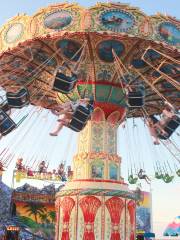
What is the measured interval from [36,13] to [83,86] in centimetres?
368

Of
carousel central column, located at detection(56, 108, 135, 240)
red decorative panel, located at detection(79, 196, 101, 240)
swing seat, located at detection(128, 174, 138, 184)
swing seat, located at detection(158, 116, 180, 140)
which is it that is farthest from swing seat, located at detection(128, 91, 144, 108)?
swing seat, located at detection(128, 174, 138, 184)

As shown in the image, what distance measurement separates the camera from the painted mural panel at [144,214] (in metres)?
44.4

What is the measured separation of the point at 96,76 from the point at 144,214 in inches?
1212

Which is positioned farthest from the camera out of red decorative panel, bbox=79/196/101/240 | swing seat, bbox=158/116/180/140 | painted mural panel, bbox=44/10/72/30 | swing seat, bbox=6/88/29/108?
red decorative panel, bbox=79/196/101/240

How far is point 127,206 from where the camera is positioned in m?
16.6

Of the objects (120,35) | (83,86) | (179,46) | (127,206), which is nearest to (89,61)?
(83,86)

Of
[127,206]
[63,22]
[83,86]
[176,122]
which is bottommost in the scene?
→ [127,206]

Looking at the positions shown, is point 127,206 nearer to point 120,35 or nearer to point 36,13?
point 120,35

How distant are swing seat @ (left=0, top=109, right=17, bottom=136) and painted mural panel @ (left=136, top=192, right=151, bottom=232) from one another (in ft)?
103

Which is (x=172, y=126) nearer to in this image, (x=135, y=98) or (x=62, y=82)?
(x=135, y=98)

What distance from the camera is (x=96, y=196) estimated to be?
16141mm

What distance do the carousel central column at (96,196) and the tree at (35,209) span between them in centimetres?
1925

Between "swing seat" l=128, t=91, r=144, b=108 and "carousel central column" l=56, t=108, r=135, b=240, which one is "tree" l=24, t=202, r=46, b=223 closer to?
"carousel central column" l=56, t=108, r=135, b=240

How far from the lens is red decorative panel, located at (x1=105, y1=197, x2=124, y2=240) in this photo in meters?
16.0
